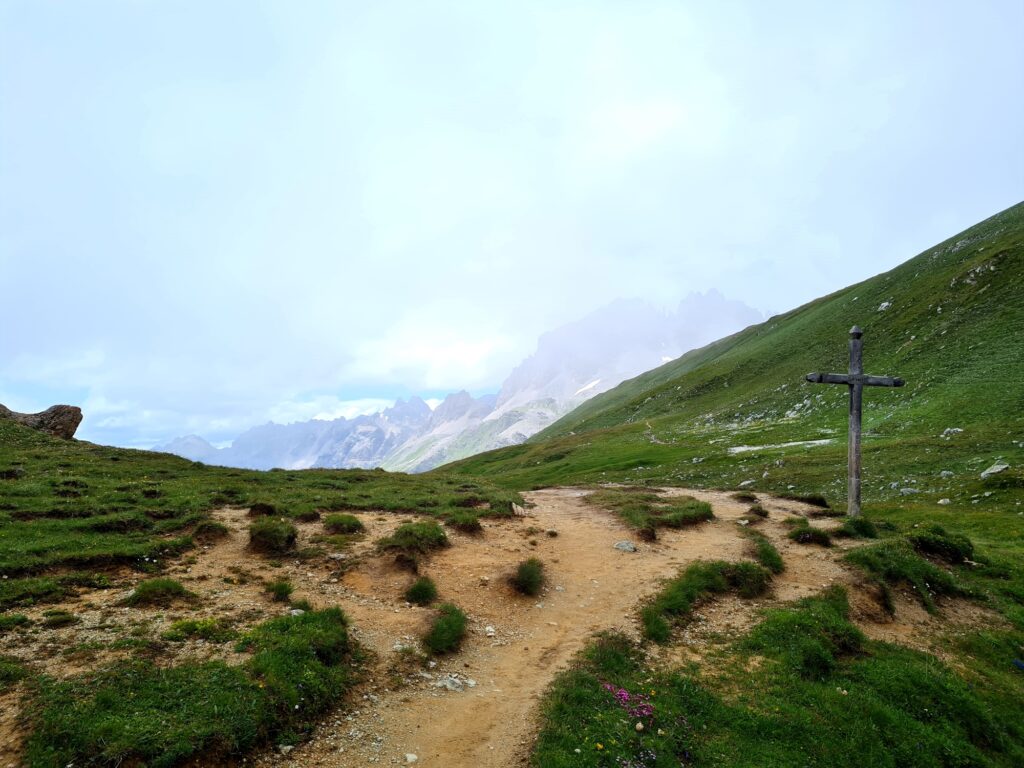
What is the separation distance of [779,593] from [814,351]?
278ft

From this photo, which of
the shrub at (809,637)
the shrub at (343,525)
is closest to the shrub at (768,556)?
the shrub at (809,637)

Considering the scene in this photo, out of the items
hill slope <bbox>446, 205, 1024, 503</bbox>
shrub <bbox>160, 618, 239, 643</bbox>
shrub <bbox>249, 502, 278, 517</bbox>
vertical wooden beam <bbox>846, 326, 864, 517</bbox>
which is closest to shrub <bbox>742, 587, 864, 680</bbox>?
vertical wooden beam <bbox>846, 326, 864, 517</bbox>

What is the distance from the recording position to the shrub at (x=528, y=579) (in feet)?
53.8

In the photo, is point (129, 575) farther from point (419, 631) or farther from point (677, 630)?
point (677, 630)

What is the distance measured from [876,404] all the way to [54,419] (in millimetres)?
85440

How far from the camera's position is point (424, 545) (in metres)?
18.9

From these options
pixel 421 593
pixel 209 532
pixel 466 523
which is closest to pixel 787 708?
pixel 421 593

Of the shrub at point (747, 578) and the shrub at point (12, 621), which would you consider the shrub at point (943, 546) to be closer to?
the shrub at point (747, 578)

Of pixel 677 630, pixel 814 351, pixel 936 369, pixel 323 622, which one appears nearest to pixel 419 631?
pixel 323 622

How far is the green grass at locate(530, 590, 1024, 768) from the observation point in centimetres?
942

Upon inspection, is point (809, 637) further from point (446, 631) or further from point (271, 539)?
point (271, 539)

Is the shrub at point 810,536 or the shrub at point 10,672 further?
the shrub at point 810,536

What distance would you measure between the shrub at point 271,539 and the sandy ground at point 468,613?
603 millimetres

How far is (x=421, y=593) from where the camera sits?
1510cm
